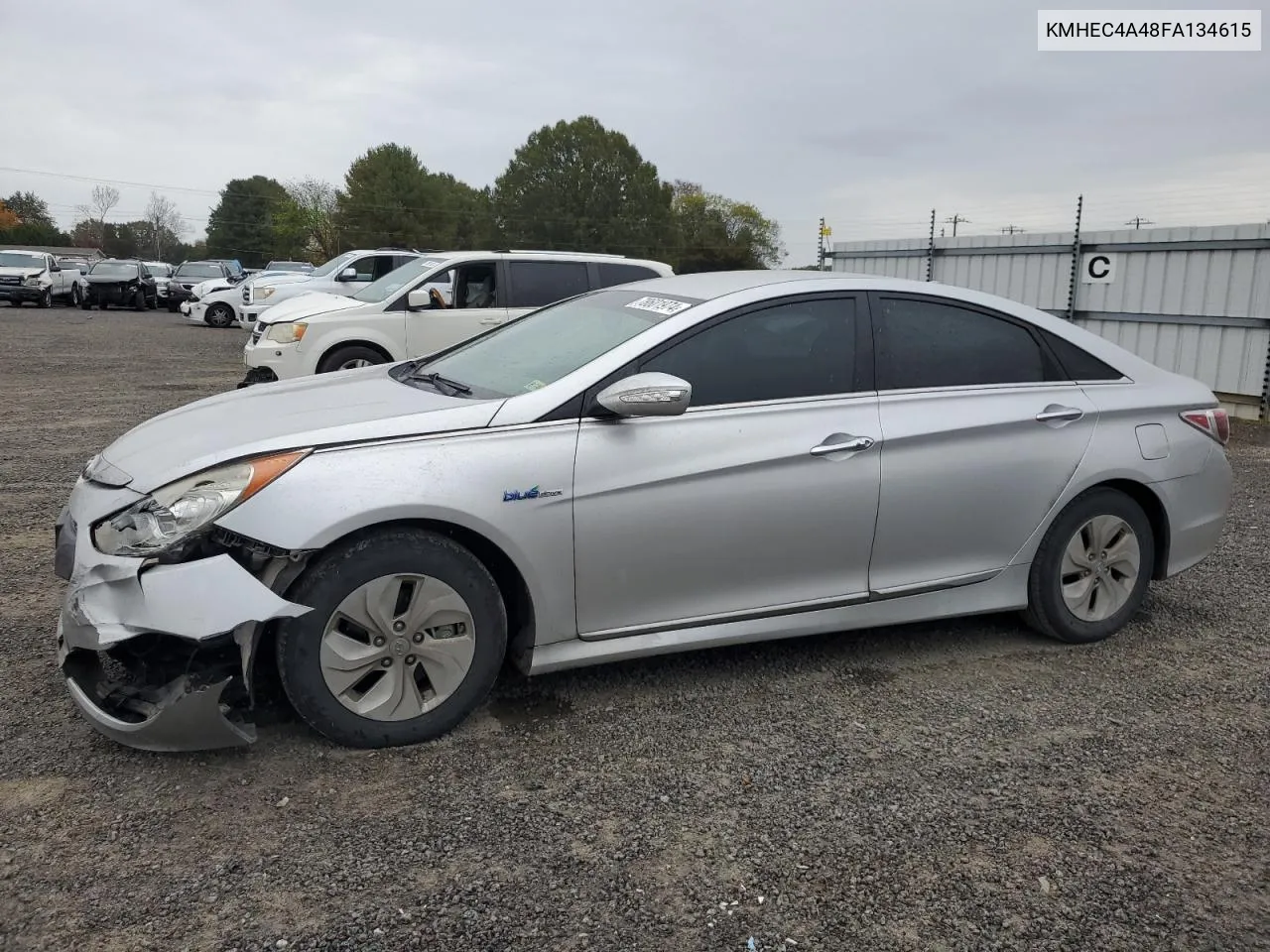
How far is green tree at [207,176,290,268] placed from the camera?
325 ft

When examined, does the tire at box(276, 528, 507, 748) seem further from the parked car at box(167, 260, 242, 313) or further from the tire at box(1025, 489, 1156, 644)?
the parked car at box(167, 260, 242, 313)

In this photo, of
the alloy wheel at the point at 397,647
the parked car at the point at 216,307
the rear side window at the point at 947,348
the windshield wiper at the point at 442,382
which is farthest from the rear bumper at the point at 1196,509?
the parked car at the point at 216,307

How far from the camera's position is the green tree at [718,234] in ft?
229

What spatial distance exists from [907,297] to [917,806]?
84.5 inches

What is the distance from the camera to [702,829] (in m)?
2.97

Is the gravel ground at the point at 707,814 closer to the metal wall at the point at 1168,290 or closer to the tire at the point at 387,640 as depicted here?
the tire at the point at 387,640

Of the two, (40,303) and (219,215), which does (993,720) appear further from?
(219,215)

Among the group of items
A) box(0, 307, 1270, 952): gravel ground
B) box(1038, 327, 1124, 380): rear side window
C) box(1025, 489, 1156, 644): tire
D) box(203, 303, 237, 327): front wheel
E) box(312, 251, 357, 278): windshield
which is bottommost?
box(0, 307, 1270, 952): gravel ground

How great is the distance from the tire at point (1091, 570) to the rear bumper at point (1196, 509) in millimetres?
127

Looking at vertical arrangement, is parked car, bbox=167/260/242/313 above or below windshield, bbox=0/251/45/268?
below

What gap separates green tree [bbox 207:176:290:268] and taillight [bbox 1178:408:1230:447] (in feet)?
340

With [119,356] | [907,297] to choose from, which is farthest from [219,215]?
[907,297]

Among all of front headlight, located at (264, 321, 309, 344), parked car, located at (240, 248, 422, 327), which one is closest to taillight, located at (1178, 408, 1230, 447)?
front headlight, located at (264, 321, 309, 344)

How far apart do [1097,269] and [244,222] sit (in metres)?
100
